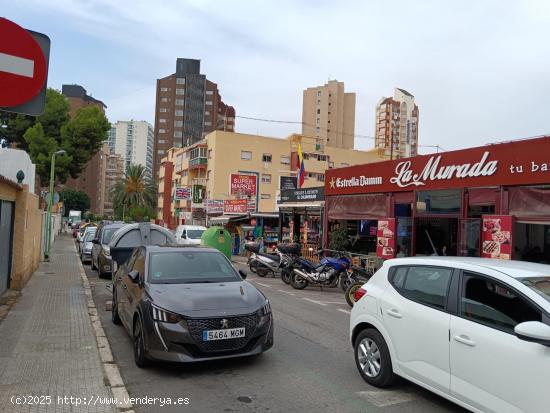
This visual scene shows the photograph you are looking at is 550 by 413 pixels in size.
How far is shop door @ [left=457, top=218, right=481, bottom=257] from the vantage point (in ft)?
43.4

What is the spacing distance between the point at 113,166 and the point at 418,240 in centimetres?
16124

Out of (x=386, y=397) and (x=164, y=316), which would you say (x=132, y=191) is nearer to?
(x=164, y=316)

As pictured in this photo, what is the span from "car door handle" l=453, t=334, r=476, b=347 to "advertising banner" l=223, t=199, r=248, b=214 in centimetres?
2772

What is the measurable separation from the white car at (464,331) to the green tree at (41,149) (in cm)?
3891

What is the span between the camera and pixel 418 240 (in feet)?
51.5

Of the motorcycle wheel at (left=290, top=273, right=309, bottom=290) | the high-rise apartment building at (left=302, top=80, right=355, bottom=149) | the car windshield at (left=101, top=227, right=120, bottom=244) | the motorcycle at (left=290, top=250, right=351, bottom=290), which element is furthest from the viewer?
the high-rise apartment building at (left=302, top=80, right=355, bottom=149)

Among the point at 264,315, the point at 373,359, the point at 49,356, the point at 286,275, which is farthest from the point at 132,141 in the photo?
the point at 373,359

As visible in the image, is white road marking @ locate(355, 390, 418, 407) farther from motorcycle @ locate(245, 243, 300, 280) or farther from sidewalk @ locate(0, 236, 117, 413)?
motorcycle @ locate(245, 243, 300, 280)

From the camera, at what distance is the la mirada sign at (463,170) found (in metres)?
11.7

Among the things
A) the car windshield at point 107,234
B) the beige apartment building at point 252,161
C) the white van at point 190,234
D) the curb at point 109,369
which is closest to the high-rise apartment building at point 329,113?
the beige apartment building at point 252,161

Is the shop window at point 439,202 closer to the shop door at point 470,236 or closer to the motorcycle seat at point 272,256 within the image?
the shop door at point 470,236

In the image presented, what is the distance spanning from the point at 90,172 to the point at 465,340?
429 ft

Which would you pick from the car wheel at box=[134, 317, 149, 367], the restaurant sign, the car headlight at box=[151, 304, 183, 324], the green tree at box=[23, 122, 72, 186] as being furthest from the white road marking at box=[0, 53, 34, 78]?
the green tree at box=[23, 122, 72, 186]

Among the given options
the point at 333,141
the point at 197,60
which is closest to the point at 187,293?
the point at 333,141
